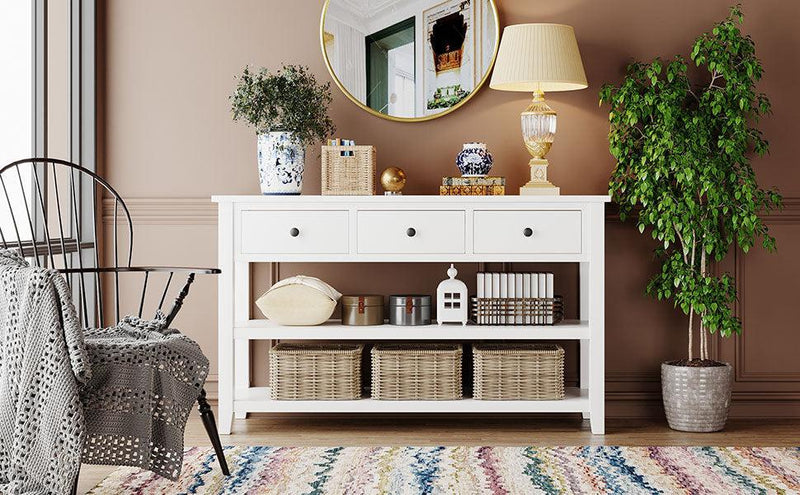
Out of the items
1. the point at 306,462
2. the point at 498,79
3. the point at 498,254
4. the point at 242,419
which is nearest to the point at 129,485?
the point at 306,462

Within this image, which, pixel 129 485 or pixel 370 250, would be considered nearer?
pixel 129 485

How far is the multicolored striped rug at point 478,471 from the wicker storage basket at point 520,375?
29cm

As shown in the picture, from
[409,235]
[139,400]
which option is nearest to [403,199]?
[409,235]

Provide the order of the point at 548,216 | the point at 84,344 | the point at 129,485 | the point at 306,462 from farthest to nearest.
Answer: the point at 548,216 < the point at 306,462 < the point at 129,485 < the point at 84,344

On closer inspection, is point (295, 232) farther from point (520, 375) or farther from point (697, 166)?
point (697, 166)

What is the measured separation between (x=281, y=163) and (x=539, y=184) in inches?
40.0

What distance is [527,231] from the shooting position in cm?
326

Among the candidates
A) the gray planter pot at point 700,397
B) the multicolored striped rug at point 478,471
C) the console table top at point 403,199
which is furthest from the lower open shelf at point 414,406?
the console table top at point 403,199

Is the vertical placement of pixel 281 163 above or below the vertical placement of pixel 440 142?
below

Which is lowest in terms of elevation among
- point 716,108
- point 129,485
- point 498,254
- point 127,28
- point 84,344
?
point 129,485

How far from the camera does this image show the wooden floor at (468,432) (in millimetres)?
3219

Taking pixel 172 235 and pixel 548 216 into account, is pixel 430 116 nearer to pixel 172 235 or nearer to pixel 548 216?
pixel 548 216

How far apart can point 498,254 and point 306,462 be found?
1.04 metres

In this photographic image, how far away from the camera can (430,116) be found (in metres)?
3.67
